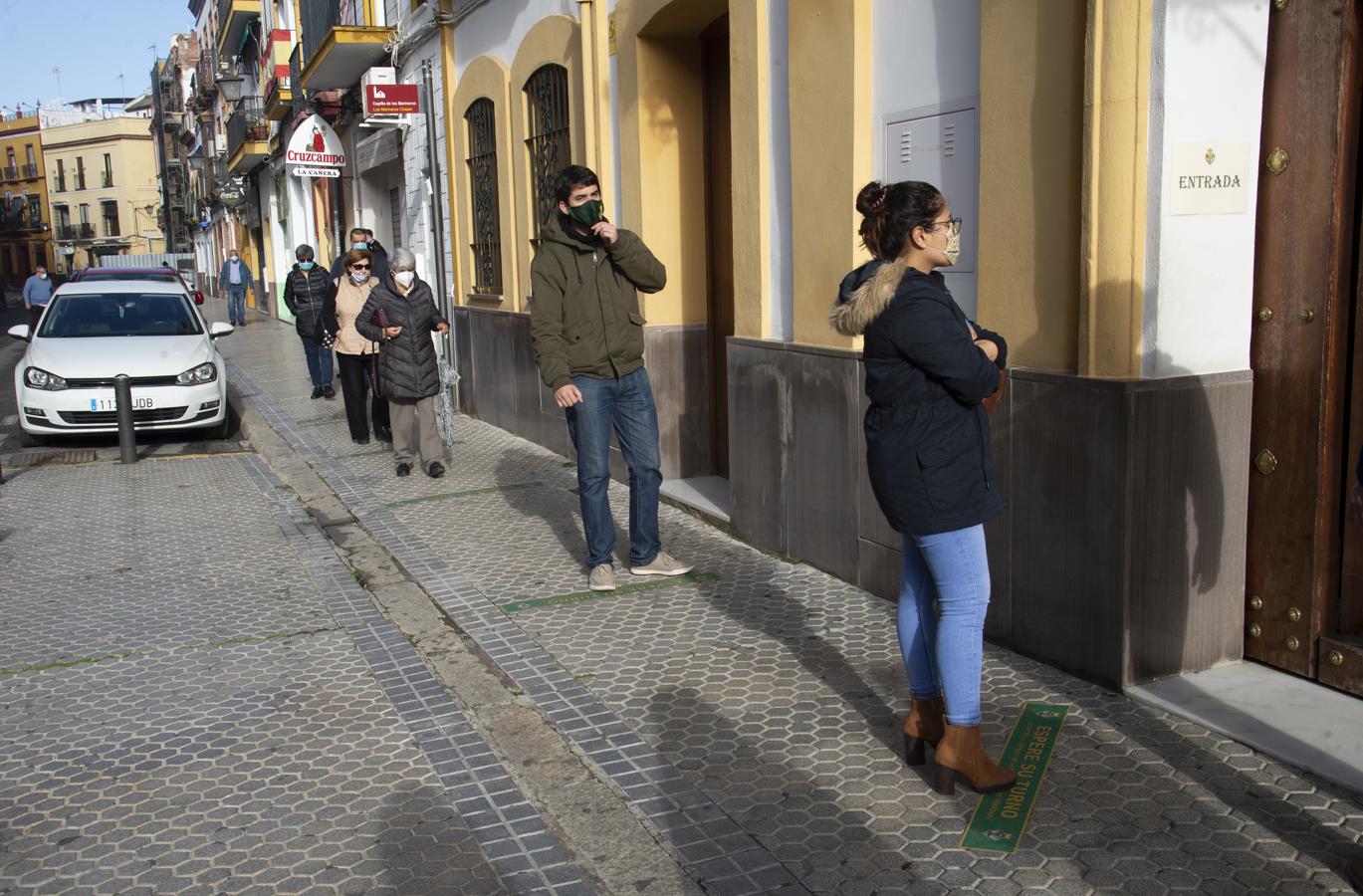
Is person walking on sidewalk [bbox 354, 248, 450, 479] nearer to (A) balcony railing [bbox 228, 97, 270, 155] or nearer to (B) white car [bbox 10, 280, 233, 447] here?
(B) white car [bbox 10, 280, 233, 447]

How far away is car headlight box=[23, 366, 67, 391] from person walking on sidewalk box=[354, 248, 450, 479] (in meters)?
3.45

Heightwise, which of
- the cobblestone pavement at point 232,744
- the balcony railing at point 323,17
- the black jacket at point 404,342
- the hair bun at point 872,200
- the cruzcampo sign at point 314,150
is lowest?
the cobblestone pavement at point 232,744

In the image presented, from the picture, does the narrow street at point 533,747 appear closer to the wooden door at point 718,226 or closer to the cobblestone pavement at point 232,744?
the cobblestone pavement at point 232,744

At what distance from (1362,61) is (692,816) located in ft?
10.4

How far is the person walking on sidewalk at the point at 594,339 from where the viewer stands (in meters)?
5.57

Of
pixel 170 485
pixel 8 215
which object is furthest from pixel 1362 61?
pixel 8 215

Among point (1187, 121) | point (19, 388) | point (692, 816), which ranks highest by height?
point (1187, 121)

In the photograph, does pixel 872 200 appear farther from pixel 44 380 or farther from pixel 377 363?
pixel 44 380

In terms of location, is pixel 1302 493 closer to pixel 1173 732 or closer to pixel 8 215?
pixel 1173 732

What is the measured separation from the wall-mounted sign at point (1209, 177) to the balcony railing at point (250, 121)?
29.0 metres

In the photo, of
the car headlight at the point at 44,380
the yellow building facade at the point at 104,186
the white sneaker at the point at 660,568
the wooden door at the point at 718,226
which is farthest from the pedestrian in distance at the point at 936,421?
the yellow building facade at the point at 104,186

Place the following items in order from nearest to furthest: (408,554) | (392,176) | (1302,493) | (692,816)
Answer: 1. (692,816)
2. (1302,493)
3. (408,554)
4. (392,176)

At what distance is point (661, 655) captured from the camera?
489 centimetres

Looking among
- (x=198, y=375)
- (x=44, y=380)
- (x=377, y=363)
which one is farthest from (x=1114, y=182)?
(x=44, y=380)
